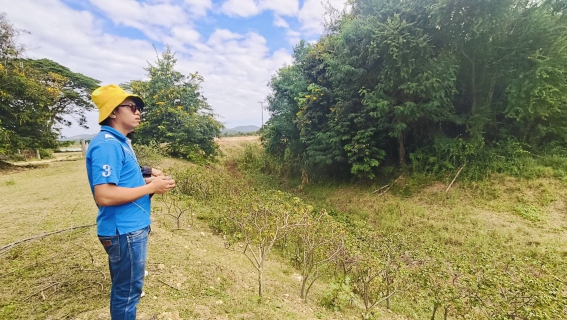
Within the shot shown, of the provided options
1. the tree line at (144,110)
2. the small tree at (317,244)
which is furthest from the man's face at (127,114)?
the tree line at (144,110)

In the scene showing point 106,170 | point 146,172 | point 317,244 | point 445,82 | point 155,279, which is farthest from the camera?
point 445,82

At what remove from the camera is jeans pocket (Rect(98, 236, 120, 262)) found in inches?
56.2

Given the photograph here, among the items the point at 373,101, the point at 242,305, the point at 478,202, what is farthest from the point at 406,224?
the point at 242,305

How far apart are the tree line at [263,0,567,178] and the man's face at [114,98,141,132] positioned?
709 centimetres

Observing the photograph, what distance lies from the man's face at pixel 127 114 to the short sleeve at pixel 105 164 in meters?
0.20

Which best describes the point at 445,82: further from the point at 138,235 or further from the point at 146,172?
the point at 138,235

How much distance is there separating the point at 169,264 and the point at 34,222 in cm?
300

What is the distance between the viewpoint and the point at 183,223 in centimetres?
457

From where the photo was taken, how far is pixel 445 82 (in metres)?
6.95

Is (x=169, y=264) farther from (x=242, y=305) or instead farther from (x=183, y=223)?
(x=183, y=223)

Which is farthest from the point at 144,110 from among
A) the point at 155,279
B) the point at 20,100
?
the point at 155,279

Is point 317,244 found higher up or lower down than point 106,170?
lower down

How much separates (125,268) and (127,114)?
0.92 metres

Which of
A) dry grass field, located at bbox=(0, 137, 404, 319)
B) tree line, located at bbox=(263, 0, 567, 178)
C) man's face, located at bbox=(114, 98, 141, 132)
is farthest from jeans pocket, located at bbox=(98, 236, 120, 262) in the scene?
tree line, located at bbox=(263, 0, 567, 178)
